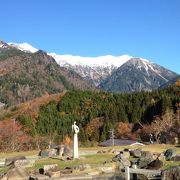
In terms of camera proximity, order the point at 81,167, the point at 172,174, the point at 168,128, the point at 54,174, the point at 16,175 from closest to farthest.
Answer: the point at 172,174, the point at 16,175, the point at 54,174, the point at 81,167, the point at 168,128

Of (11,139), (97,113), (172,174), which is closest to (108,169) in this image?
(172,174)

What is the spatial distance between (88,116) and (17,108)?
3649 cm

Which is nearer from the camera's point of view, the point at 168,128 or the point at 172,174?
the point at 172,174

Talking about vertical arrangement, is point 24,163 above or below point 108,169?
above

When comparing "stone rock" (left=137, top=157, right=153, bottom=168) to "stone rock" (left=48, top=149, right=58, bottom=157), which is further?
"stone rock" (left=48, top=149, right=58, bottom=157)

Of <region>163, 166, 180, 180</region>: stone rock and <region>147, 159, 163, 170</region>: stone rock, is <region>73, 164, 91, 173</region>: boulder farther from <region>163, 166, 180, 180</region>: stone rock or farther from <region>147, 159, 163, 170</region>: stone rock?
<region>163, 166, 180, 180</region>: stone rock

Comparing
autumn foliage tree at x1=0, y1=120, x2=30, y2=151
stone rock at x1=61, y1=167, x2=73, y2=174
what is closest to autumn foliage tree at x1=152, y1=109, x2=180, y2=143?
autumn foliage tree at x1=0, y1=120, x2=30, y2=151

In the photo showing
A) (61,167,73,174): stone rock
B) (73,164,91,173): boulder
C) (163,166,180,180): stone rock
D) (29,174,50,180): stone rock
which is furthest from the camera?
(73,164,91,173): boulder

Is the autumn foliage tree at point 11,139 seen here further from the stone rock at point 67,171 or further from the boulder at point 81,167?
the stone rock at point 67,171

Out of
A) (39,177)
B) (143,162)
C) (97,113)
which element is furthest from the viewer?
(97,113)

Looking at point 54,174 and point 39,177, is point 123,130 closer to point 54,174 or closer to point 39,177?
point 54,174

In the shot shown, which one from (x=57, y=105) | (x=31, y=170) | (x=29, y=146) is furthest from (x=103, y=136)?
(x=31, y=170)

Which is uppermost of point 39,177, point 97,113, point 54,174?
point 97,113

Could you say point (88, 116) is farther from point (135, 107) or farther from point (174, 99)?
point (174, 99)
